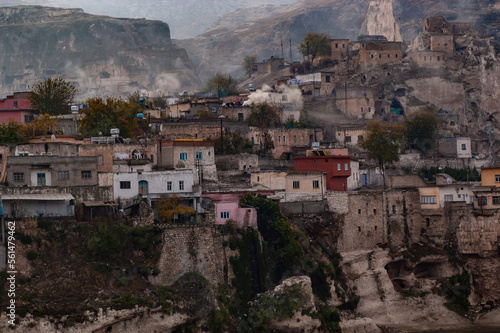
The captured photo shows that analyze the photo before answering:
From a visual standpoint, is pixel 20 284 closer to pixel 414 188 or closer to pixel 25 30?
pixel 414 188

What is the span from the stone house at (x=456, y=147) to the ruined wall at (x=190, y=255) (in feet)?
99.9

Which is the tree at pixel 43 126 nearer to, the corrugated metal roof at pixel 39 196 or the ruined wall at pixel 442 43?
the corrugated metal roof at pixel 39 196

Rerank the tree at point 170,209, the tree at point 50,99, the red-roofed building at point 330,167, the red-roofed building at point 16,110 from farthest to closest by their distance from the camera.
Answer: the tree at point 50,99, the red-roofed building at point 16,110, the red-roofed building at point 330,167, the tree at point 170,209

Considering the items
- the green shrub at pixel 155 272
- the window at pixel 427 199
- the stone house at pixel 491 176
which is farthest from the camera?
the stone house at pixel 491 176

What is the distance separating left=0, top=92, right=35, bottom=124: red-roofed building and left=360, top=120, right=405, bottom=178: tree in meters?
23.1

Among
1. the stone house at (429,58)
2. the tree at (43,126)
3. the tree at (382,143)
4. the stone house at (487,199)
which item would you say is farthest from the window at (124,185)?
the stone house at (429,58)

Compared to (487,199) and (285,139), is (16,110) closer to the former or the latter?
(285,139)

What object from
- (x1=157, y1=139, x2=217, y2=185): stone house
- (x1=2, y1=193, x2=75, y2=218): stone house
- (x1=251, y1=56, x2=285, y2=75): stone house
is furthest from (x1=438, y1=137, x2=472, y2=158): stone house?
(x1=2, y1=193, x2=75, y2=218): stone house

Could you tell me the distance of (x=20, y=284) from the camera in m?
43.2

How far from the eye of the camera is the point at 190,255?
47.8 meters

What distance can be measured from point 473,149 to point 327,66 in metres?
22.1

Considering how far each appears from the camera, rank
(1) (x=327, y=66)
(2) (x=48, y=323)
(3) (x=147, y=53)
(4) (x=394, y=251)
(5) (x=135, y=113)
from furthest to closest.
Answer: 1. (3) (x=147, y=53)
2. (1) (x=327, y=66)
3. (5) (x=135, y=113)
4. (4) (x=394, y=251)
5. (2) (x=48, y=323)

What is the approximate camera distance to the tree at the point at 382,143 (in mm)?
67562

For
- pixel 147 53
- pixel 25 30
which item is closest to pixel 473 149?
pixel 147 53
